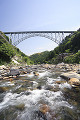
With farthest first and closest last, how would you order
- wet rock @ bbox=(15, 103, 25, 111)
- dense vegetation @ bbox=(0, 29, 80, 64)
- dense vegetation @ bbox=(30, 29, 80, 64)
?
dense vegetation @ bbox=(30, 29, 80, 64)
dense vegetation @ bbox=(0, 29, 80, 64)
wet rock @ bbox=(15, 103, 25, 111)

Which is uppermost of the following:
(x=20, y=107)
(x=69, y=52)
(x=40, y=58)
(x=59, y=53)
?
(x=59, y=53)

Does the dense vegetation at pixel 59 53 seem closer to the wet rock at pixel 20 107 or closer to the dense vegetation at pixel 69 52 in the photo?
the dense vegetation at pixel 69 52

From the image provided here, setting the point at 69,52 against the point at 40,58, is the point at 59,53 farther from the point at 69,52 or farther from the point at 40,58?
the point at 40,58

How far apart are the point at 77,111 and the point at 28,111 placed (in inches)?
46.5

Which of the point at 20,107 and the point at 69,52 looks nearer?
the point at 20,107

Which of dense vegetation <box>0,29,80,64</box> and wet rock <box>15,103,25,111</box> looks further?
Result: dense vegetation <box>0,29,80,64</box>

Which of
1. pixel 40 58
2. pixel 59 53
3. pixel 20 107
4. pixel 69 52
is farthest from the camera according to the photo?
pixel 40 58

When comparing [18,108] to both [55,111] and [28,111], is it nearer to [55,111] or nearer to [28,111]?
[28,111]

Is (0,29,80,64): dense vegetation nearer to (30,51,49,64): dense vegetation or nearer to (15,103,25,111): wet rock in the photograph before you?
(15,103,25,111): wet rock

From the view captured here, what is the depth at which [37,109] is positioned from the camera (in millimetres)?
1857

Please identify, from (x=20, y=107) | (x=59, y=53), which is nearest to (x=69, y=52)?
(x=59, y=53)

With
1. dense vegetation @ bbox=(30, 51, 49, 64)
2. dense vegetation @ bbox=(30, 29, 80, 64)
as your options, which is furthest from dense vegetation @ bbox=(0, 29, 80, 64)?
dense vegetation @ bbox=(30, 51, 49, 64)

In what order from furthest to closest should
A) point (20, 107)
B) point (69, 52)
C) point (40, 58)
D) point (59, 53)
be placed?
point (40, 58) < point (59, 53) < point (69, 52) < point (20, 107)

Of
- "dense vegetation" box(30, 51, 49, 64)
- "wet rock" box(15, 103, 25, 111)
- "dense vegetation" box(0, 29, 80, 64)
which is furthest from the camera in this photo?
"dense vegetation" box(30, 51, 49, 64)
